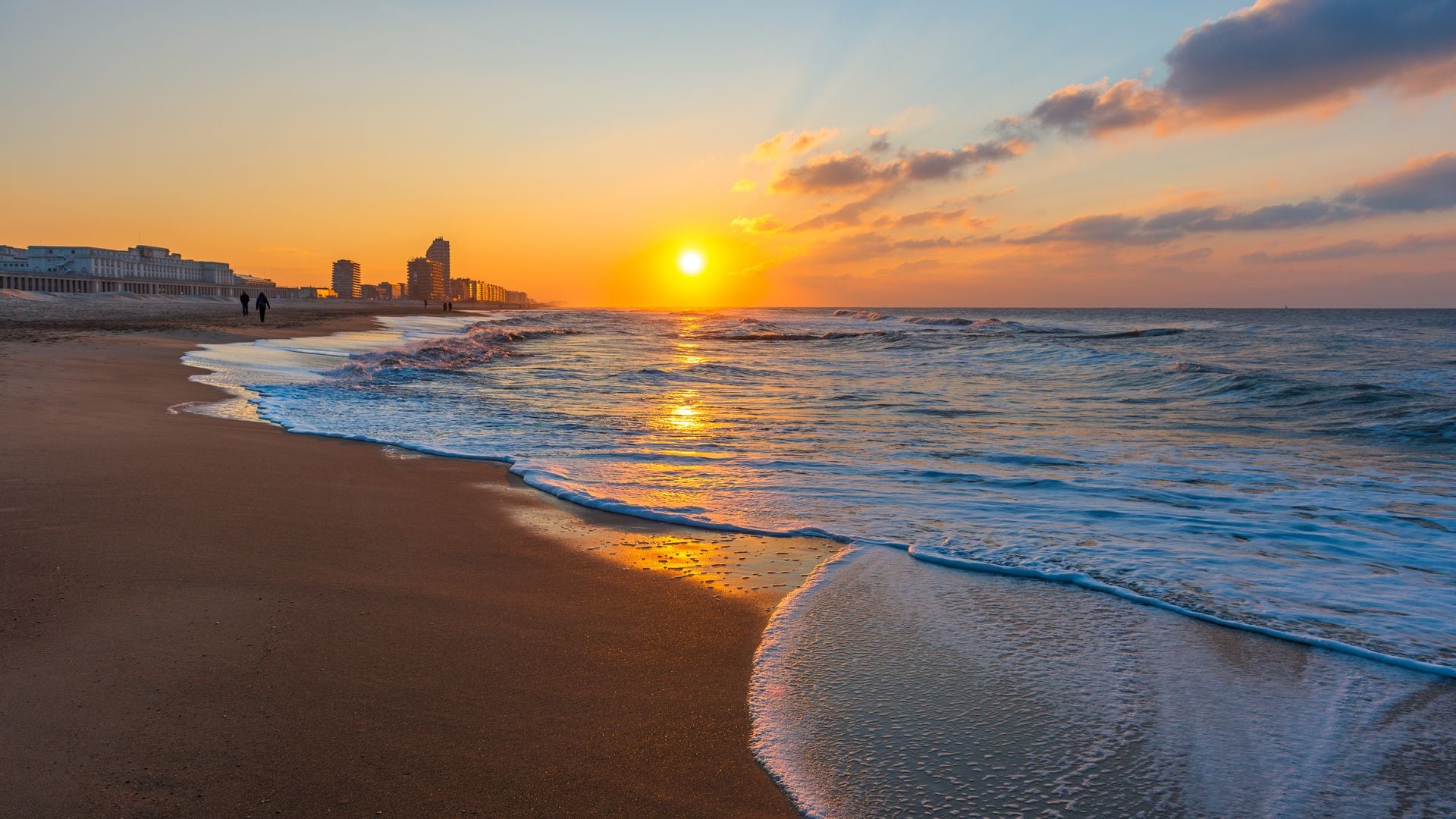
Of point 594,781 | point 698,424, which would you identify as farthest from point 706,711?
point 698,424

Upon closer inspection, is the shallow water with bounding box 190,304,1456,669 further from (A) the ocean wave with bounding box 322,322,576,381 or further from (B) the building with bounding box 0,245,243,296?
(B) the building with bounding box 0,245,243,296

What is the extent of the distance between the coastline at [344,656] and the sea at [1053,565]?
1.47ft

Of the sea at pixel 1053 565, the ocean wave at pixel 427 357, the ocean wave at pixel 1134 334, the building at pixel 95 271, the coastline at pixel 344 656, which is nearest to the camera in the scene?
the coastline at pixel 344 656

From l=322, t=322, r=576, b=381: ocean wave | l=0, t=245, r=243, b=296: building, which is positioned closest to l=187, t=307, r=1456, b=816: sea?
l=322, t=322, r=576, b=381: ocean wave

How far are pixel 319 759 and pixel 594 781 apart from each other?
0.85 meters

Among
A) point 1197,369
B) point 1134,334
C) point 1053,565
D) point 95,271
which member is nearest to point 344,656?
point 1053,565

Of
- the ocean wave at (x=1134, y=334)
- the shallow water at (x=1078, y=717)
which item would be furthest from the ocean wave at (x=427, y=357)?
the ocean wave at (x=1134, y=334)

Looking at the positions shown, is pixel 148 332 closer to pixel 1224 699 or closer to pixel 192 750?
pixel 192 750

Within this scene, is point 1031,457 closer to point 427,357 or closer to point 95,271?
point 427,357

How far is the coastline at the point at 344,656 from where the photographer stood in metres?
2.27

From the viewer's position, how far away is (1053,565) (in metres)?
4.66

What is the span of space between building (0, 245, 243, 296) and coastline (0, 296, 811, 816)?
510ft

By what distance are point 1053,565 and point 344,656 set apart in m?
3.84

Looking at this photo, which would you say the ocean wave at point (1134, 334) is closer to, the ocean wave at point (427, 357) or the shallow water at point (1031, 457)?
the shallow water at point (1031, 457)
